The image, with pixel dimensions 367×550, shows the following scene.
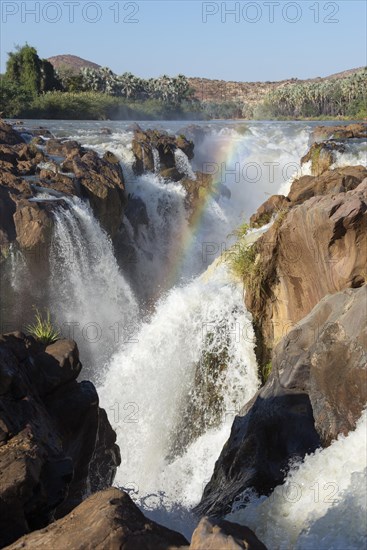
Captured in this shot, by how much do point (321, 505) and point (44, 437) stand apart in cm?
214

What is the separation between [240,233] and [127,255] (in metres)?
8.69

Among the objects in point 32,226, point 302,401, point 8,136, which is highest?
point 8,136

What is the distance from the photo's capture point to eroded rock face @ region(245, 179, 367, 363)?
720 cm

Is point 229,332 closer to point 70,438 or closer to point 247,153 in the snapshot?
point 70,438

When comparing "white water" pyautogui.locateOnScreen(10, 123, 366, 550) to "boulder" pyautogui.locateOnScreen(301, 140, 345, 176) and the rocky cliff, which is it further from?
the rocky cliff

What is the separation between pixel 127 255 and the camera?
1877cm

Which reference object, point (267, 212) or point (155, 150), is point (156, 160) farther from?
point (267, 212)

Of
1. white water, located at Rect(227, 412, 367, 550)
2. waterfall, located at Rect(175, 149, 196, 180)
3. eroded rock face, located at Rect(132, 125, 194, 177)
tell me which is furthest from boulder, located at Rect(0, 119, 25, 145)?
white water, located at Rect(227, 412, 367, 550)

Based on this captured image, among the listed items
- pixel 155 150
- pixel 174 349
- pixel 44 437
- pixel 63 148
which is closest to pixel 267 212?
pixel 174 349

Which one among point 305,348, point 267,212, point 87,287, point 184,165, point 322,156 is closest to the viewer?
point 305,348

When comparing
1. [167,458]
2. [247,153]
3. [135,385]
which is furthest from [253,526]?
[247,153]

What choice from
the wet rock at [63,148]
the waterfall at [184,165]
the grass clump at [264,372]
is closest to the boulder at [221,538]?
the grass clump at [264,372]

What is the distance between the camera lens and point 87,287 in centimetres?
1535

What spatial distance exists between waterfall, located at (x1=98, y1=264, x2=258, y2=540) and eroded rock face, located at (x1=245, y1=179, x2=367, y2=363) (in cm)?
39
